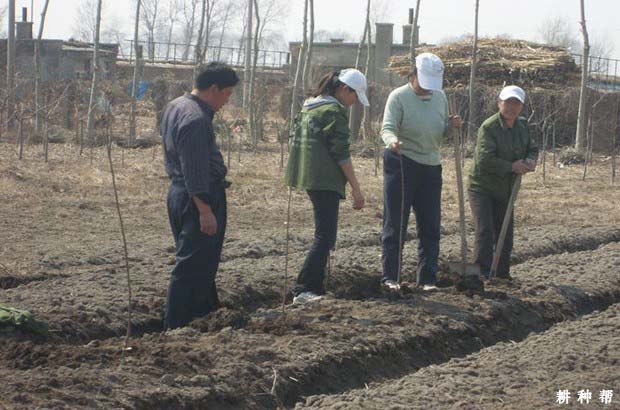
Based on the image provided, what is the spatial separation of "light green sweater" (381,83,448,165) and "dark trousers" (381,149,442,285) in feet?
0.32

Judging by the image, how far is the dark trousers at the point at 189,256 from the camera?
628cm

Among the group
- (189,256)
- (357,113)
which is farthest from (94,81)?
(189,256)

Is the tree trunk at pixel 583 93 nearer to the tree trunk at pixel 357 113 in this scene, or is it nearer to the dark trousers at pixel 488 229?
the tree trunk at pixel 357 113

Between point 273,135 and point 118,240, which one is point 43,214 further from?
point 273,135

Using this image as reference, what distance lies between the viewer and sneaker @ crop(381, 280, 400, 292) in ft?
25.0

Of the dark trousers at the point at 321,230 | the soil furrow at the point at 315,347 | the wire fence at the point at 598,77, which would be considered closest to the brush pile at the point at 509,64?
the wire fence at the point at 598,77

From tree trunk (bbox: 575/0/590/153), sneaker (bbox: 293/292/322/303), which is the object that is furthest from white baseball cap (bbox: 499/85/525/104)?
tree trunk (bbox: 575/0/590/153)

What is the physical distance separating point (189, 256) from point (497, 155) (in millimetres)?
2960

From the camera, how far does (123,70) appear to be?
3541 cm

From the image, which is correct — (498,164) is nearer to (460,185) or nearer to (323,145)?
(460,185)

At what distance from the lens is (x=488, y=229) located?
8305mm

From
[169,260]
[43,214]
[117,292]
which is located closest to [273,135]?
[43,214]

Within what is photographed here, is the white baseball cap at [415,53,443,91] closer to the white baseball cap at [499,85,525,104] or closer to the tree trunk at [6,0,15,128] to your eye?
the white baseball cap at [499,85,525,104]

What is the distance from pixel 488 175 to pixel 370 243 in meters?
2.93
